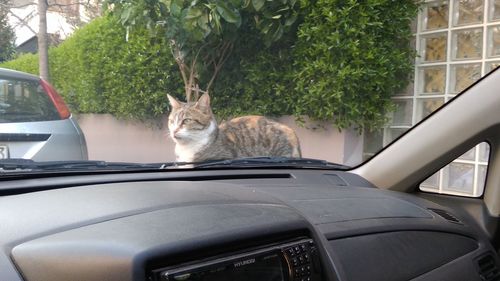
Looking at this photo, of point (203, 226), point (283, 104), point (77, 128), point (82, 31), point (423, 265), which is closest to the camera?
point (203, 226)

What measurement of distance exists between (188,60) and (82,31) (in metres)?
1.82

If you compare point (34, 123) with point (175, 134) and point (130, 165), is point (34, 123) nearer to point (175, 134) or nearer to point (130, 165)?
point (130, 165)

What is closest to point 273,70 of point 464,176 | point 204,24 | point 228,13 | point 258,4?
point 258,4

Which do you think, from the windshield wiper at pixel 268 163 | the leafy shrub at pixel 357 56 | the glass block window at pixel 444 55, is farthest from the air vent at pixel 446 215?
the leafy shrub at pixel 357 56

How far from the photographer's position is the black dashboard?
1478 mm

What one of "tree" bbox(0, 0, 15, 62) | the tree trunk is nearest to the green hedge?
the tree trunk

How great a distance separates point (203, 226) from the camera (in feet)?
5.40

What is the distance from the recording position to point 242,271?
1.64 m

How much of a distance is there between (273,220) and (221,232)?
0.23 meters

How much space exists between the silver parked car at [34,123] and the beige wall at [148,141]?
146mm

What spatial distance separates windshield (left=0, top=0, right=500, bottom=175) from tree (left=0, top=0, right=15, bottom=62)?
1.37m

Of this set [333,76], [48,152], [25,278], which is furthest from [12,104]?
[333,76]

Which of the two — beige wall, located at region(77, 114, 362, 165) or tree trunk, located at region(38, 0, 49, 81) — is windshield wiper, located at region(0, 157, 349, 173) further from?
tree trunk, located at region(38, 0, 49, 81)

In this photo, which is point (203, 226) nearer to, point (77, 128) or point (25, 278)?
point (25, 278)
